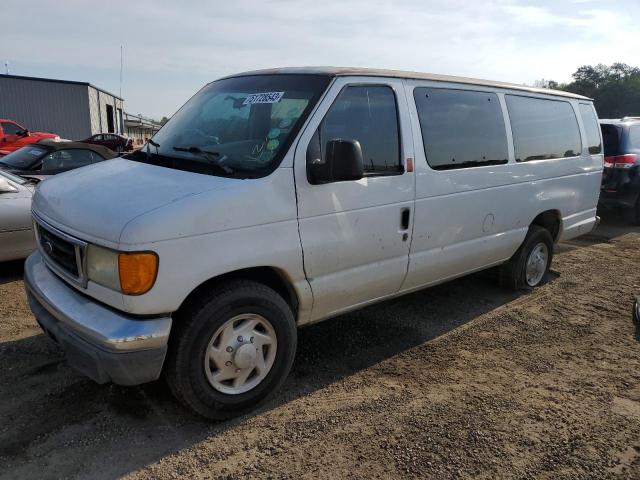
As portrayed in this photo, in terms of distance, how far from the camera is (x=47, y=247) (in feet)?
10.1

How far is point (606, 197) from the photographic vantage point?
881 centimetres

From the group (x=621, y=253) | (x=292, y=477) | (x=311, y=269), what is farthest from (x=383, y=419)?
(x=621, y=253)

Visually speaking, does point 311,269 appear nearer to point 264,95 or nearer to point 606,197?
point 264,95

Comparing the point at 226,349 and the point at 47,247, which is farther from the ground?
the point at 47,247

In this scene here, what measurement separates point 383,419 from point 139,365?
4.79 ft

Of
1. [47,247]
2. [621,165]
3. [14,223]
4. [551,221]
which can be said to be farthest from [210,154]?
[621,165]

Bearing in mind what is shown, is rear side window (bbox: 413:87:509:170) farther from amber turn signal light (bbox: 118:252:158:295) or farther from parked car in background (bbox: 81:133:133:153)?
parked car in background (bbox: 81:133:133:153)

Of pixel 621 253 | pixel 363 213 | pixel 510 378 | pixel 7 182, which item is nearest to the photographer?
pixel 363 213

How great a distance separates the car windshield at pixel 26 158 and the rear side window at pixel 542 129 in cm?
701

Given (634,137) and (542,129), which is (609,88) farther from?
(542,129)

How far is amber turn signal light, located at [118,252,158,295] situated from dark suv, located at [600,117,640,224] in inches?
332

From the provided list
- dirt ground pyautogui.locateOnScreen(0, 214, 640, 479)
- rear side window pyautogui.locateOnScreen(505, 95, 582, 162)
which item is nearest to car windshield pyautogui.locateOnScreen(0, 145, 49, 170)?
dirt ground pyautogui.locateOnScreen(0, 214, 640, 479)

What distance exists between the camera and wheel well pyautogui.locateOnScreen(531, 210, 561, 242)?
5.23 metres

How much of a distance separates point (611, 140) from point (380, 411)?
26.0 ft
